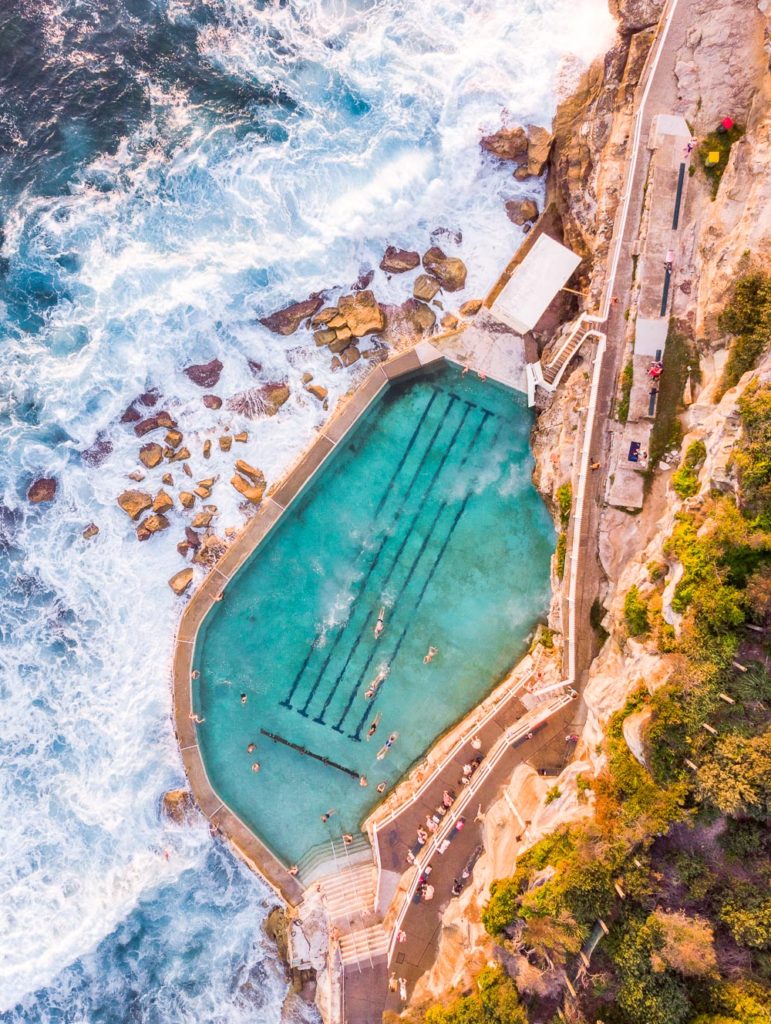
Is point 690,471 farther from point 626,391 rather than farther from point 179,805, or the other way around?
point 179,805

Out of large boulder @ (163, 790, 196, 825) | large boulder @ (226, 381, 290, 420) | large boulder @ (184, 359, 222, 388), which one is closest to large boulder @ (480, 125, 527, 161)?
large boulder @ (226, 381, 290, 420)

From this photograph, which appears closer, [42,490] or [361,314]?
[361,314]

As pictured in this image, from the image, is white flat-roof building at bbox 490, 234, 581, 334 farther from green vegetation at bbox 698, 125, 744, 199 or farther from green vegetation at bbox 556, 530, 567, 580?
green vegetation at bbox 556, 530, 567, 580

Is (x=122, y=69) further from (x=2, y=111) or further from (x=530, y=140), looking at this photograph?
(x=530, y=140)

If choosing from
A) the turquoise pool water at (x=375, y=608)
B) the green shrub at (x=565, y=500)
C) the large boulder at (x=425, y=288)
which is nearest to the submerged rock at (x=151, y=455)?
the turquoise pool water at (x=375, y=608)

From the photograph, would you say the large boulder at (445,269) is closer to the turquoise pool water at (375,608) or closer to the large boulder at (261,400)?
the turquoise pool water at (375,608)

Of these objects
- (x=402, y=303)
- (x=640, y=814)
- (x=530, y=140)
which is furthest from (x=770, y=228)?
(x=640, y=814)

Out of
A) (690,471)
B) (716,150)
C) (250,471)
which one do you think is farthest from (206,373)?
(716,150)
